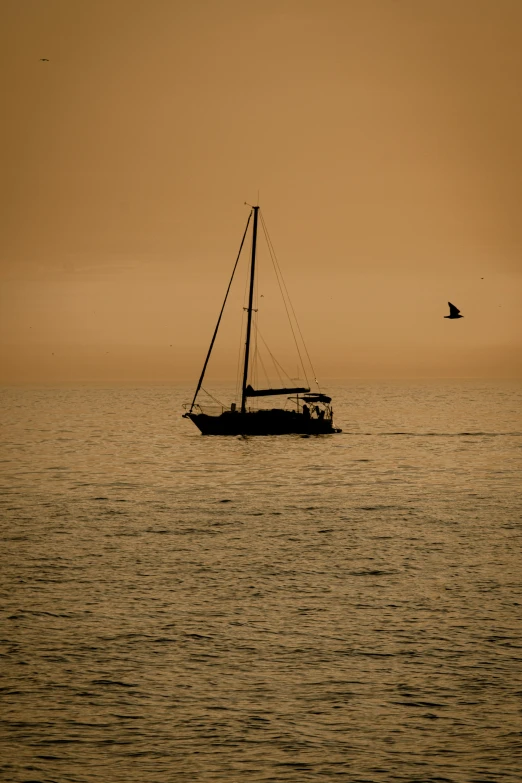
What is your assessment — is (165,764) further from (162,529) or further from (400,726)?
(162,529)

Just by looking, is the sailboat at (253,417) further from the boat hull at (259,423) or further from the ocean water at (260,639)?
the ocean water at (260,639)

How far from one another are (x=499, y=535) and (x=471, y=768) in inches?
919

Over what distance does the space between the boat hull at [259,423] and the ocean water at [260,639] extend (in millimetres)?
33649

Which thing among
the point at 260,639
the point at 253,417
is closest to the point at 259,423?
the point at 253,417

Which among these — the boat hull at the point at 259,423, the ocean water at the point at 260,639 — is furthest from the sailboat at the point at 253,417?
the ocean water at the point at 260,639

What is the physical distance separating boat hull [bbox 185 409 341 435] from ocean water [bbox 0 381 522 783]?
110 feet

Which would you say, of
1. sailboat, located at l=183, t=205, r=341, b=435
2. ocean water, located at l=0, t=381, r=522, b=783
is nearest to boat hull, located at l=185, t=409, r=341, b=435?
sailboat, located at l=183, t=205, r=341, b=435

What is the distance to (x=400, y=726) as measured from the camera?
57.6ft

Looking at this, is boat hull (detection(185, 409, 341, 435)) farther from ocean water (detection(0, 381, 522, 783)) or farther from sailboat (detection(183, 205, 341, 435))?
ocean water (detection(0, 381, 522, 783))

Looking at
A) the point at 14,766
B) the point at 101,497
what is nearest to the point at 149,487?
the point at 101,497

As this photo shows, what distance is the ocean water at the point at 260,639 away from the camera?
16.4 m

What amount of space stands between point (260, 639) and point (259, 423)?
63.7 m

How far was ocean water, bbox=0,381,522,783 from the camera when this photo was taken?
53.9 feet

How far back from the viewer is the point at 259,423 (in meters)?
86.3
